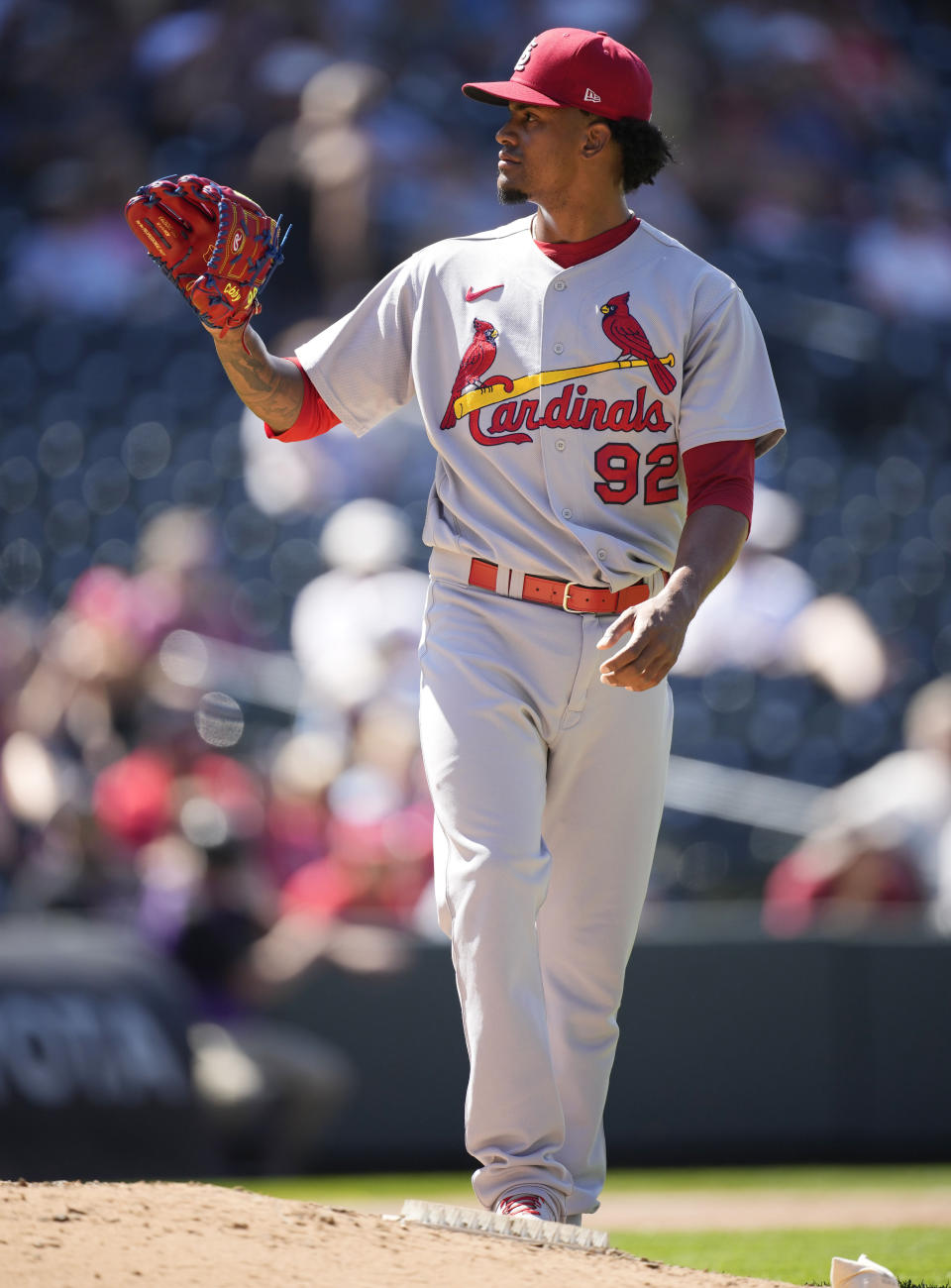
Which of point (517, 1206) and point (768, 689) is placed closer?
point (517, 1206)

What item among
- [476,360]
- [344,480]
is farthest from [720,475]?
[344,480]

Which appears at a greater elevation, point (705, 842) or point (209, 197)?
point (209, 197)

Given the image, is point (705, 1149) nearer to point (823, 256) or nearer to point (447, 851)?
point (447, 851)

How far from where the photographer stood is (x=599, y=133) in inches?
126

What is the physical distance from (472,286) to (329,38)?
317 inches

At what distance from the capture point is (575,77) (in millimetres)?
3133

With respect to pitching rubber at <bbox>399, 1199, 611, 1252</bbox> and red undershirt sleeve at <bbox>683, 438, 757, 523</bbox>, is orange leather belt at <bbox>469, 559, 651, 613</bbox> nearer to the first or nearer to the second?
red undershirt sleeve at <bbox>683, 438, 757, 523</bbox>

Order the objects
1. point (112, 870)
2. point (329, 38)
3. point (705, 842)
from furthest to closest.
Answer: point (329, 38) < point (705, 842) < point (112, 870)

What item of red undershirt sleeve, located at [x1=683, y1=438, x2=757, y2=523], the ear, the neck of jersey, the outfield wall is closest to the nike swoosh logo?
the neck of jersey

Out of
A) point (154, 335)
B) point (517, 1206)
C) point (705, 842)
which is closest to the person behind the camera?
point (517, 1206)

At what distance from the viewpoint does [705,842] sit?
315 inches

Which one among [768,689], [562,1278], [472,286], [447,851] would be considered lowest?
[768,689]

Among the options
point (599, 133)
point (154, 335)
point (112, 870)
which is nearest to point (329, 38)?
point (154, 335)

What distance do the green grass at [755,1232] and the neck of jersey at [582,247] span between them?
1.78 metres
